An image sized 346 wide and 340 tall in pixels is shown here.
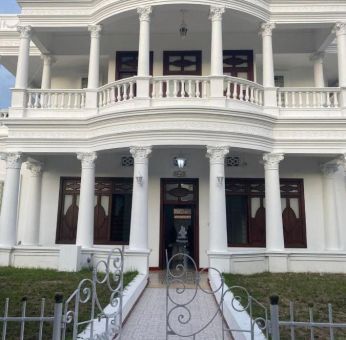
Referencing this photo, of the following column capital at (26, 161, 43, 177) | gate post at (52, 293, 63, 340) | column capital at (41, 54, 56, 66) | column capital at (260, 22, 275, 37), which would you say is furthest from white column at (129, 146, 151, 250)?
gate post at (52, 293, 63, 340)

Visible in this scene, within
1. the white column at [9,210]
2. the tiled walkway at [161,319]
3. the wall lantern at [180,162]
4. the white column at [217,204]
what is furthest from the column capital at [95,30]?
the tiled walkway at [161,319]

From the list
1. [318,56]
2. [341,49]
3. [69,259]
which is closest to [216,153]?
[69,259]

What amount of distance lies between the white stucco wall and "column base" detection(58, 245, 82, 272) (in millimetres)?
3261

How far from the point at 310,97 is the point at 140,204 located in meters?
6.81

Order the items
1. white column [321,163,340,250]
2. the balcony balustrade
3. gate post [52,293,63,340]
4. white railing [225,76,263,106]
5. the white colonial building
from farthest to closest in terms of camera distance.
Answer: white column [321,163,340,250]
white railing [225,76,263,106]
the balcony balustrade
the white colonial building
gate post [52,293,63,340]

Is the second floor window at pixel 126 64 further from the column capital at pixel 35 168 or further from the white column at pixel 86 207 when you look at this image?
the column capital at pixel 35 168

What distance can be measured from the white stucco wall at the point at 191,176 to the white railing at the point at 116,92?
2256 millimetres

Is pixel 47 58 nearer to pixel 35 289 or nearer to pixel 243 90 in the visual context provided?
pixel 243 90

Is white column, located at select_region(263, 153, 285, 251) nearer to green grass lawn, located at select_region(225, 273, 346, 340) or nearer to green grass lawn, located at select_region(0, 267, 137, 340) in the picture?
green grass lawn, located at select_region(225, 273, 346, 340)

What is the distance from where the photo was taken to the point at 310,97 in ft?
43.1

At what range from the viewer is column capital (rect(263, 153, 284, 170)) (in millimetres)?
12312

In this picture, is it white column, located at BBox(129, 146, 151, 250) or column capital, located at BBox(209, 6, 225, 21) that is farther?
column capital, located at BBox(209, 6, 225, 21)

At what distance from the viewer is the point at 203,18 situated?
13336 millimetres

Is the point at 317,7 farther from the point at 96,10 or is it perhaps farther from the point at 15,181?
the point at 15,181
